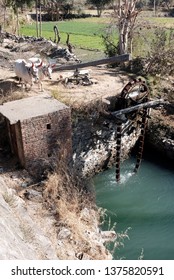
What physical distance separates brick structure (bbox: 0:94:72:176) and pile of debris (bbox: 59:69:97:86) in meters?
3.65

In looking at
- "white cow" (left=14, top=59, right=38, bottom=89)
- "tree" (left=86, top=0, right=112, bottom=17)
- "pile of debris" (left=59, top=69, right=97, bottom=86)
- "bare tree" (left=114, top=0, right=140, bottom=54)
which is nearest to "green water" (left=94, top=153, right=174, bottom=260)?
"pile of debris" (left=59, top=69, right=97, bottom=86)

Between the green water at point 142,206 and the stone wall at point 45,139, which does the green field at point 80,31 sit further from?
the stone wall at point 45,139

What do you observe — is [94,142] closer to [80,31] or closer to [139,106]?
[139,106]

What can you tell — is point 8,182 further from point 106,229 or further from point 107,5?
point 107,5

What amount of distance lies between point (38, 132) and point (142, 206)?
14.1 feet

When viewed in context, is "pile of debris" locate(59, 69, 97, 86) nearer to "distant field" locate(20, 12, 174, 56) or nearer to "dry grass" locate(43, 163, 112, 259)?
"dry grass" locate(43, 163, 112, 259)

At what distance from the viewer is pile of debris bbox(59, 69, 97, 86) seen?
565 inches

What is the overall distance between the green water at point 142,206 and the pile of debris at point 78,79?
11.0 feet

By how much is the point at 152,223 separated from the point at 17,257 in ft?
21.0

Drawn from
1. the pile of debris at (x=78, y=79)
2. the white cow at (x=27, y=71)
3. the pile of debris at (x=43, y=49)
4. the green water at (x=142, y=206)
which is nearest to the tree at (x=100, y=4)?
the pile of debris at (x=43, y=49)

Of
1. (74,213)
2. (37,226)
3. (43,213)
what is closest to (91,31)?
(74,213)

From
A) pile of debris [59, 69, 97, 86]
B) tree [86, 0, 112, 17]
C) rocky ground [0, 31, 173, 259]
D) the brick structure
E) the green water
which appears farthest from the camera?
tree [86, 0, 112, 17]

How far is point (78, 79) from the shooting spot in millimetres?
14461

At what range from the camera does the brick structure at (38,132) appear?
9742 mm
